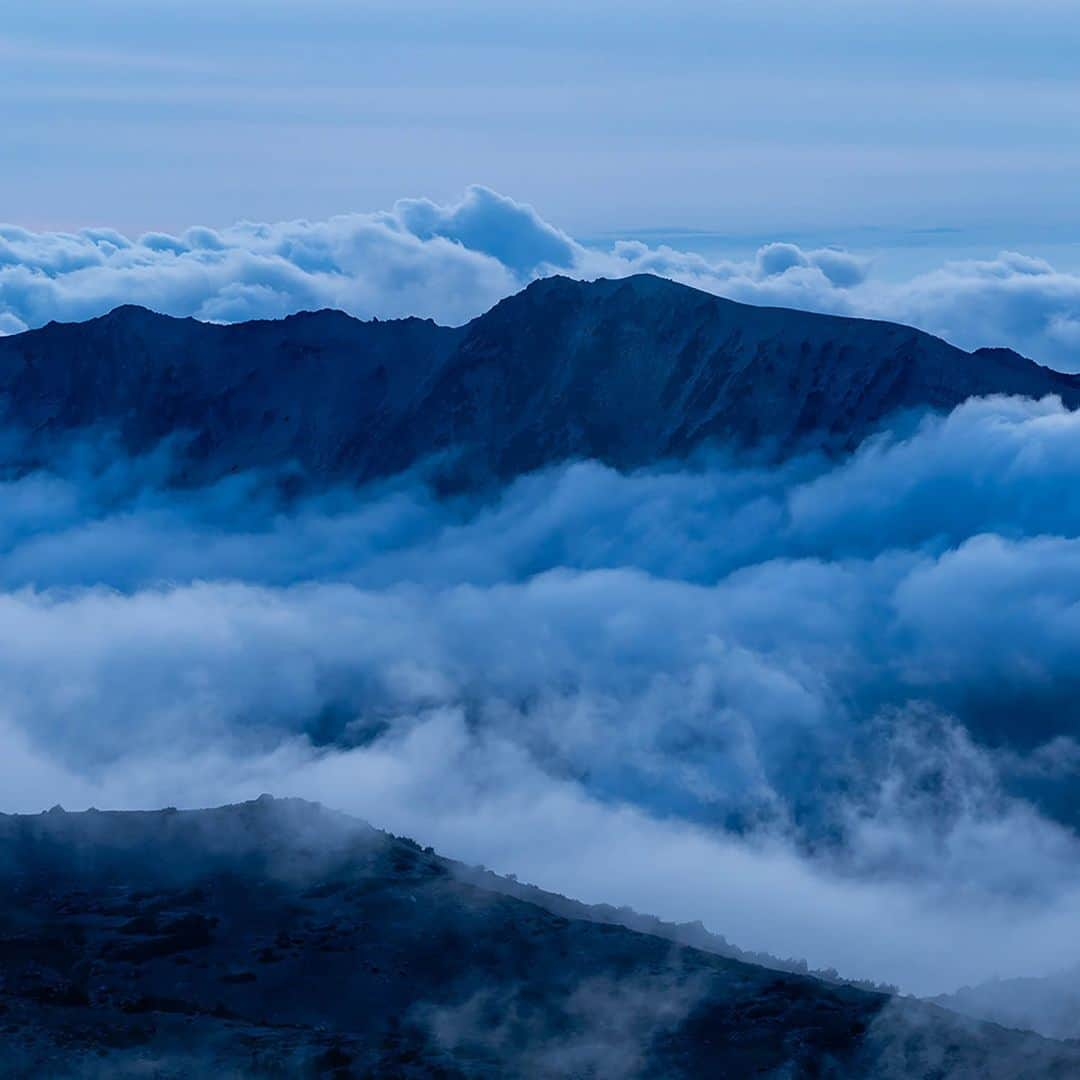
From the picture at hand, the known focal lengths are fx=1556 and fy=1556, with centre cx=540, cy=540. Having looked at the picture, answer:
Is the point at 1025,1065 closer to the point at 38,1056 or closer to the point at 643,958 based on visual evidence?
the point at 643,958

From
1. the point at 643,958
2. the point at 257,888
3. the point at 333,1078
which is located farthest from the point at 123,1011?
the point at 643,958

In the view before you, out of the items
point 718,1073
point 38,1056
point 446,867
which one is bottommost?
point 38,1056

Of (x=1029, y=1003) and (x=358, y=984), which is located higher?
(x=1029, y=1003)

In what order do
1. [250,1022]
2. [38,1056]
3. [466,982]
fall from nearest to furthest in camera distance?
[38,1056], [250,1022], [466,982]

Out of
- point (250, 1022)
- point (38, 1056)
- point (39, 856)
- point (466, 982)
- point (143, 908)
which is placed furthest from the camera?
point (39, 856)

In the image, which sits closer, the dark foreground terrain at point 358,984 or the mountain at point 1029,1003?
the dark foreground terrain at point 358,984

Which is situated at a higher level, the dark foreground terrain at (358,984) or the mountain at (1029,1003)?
the mountain at (1029,1003)

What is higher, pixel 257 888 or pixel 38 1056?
pixel 257 888

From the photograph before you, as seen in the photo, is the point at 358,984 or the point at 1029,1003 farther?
the point at 1029,1003
